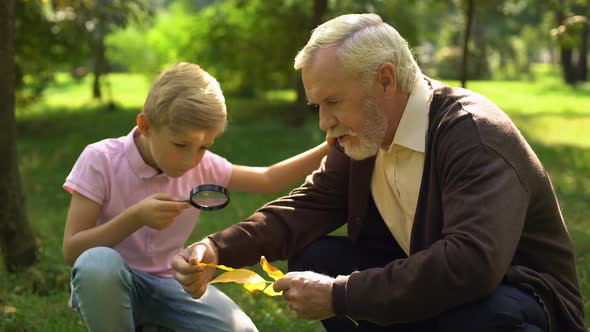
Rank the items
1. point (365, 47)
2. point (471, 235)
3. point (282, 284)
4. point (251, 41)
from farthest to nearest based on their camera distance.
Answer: point (251, 41), point (365, 47), point (282, 284), point (471, 235)

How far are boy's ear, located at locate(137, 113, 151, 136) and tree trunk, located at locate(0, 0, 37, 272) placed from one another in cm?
167

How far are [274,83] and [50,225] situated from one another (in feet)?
26.4

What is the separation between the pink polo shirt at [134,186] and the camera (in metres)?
3.29

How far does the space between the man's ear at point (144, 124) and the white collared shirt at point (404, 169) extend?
35.5 inches

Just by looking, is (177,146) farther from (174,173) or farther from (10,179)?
(10,179)

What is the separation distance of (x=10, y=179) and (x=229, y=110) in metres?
9.36

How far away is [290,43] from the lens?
1318 cm

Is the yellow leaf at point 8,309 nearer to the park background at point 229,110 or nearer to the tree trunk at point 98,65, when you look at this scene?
the park background at point 229,110

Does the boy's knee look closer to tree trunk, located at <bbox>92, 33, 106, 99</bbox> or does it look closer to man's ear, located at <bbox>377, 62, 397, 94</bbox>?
man's ear, located at <bbox>377, 62, 397, 94</bbox>

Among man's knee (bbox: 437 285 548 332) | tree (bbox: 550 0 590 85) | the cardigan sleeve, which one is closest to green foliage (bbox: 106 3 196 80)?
tree (bbox: 550 0 590 85)

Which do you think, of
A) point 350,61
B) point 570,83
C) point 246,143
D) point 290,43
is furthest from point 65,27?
point 570,83

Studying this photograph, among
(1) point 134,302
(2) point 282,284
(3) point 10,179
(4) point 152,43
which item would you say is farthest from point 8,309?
(4) point 152,43

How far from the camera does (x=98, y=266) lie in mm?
3029

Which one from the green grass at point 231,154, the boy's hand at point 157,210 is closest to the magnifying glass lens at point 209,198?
the boy's hand at point 157,210
